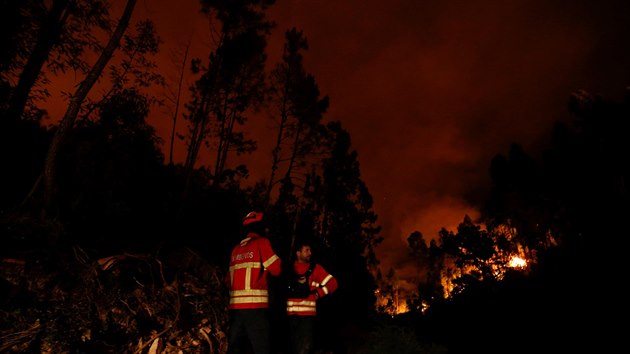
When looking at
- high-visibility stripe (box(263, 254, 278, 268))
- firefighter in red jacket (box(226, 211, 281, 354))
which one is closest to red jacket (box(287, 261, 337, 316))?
firefighter in red jacket (box(226, 211, 281, 354))

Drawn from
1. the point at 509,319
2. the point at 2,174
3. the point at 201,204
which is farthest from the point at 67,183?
the point at 509,319

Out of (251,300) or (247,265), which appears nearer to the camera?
(251,300)

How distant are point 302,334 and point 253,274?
1.46 metres

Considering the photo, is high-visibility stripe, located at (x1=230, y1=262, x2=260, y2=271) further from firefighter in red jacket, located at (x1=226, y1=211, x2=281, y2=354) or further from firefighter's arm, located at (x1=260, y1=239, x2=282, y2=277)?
firefighter's arm, located at (x1=260, y1=239, x2=282, y2=277)

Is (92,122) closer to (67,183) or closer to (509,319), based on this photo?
(67,183)

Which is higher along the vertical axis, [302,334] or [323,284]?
[323,284]

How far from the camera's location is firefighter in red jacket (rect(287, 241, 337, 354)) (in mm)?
5875

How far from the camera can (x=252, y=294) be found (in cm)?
508

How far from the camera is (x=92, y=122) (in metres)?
13.0

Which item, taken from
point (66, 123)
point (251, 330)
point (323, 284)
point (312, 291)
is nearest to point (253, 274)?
point (251, 330)

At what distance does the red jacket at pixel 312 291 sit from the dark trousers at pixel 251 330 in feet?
2.76

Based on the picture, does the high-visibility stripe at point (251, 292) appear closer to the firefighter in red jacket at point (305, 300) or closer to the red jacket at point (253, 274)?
the red jacket at point (253, 274)

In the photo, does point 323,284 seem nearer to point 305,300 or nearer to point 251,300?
point 305,300

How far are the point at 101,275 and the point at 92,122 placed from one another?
8.55 m
